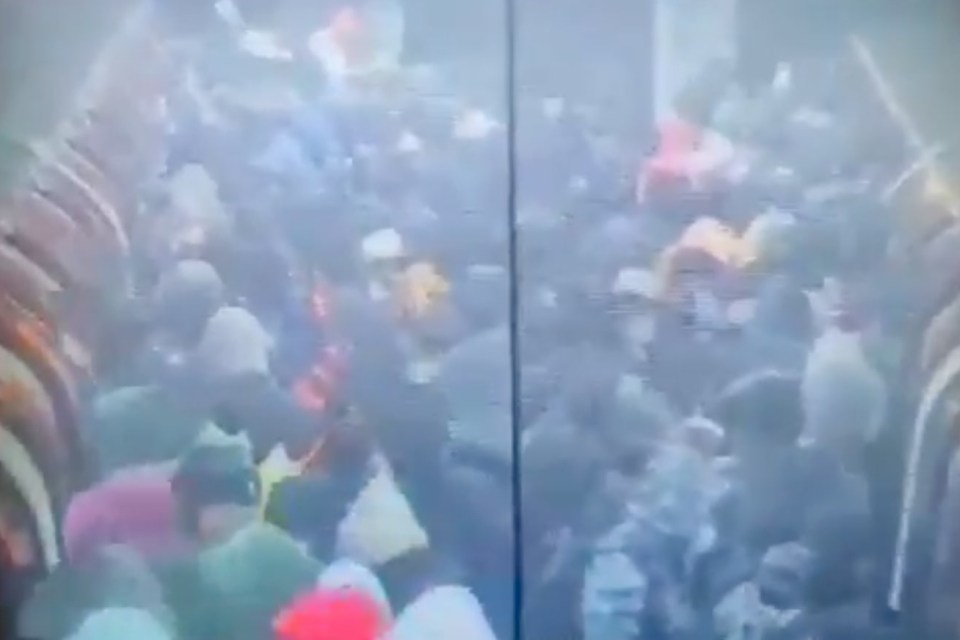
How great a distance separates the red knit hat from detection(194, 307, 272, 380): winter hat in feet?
0.88

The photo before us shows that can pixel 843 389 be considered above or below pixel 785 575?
above

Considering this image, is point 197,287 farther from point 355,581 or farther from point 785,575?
point 785,575

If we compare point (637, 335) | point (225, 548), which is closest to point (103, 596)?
point (225, 548)

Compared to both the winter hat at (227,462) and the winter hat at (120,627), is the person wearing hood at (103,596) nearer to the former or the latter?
the winter hat at (120,627)

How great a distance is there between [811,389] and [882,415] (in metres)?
0.09

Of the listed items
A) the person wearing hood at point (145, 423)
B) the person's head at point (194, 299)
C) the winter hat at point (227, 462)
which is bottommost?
the winter hat at point (227, 462)

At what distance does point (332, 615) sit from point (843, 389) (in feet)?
2.10

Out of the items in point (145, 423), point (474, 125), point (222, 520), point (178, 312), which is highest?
point (474, 125)

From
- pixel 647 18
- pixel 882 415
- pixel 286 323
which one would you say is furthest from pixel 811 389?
pixel 286 323

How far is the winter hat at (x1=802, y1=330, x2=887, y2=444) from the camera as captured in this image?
1476 mm

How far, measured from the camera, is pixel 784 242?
58.2 inches

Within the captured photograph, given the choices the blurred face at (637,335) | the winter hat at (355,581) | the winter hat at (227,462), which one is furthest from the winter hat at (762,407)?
the winter hat at (227,462)

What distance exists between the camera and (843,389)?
1.48m

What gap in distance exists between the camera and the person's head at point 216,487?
1.48 metres
